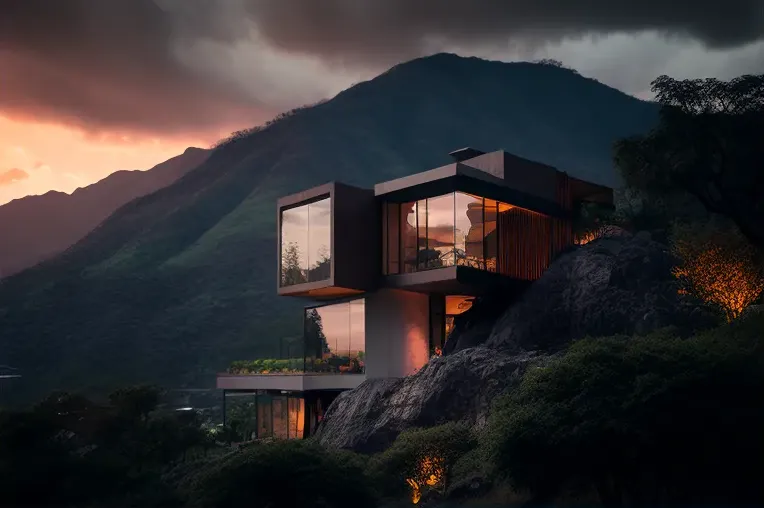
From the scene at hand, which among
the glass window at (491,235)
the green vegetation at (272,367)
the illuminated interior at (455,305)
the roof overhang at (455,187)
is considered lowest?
the green vegetation at (272,367)

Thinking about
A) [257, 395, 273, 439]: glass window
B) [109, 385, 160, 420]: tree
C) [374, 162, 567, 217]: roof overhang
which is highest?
[374, 162, 567, 217]: roof overhang

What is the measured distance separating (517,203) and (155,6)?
95.0 ft

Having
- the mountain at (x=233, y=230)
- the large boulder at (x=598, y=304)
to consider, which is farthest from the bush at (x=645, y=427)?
the mountain at (x=233, y=230)

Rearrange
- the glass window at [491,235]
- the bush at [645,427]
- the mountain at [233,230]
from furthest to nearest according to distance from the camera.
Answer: the mountain at [233,230] → the glass window at [491,235] → the bush at [645,427]

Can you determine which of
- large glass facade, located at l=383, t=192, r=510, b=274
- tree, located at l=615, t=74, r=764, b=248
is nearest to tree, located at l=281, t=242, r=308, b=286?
large glass facade, located at l=383, t=192, r=510, b=274

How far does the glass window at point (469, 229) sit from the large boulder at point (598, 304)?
2.19 m

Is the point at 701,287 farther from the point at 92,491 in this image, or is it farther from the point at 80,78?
the point at 80,78

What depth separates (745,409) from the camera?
18062mm

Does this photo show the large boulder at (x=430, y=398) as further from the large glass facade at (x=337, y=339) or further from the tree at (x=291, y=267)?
the tree at (x=291, y=267)

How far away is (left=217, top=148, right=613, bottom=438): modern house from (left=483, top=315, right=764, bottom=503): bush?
394 inches

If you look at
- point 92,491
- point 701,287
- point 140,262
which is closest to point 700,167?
point 701,287

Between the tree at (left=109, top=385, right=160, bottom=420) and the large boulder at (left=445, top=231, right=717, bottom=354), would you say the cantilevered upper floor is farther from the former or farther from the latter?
the tree at (left=109, top=385, right=160, bottom=420)

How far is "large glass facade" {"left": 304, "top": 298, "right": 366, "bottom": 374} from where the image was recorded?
3325 centimetres

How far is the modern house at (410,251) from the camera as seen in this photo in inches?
1164
